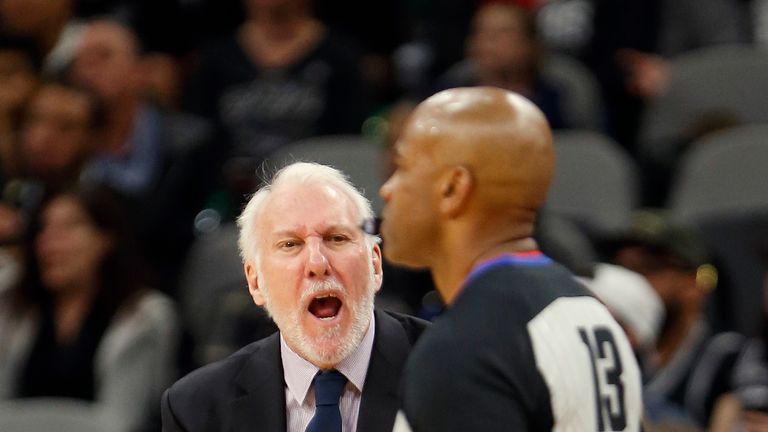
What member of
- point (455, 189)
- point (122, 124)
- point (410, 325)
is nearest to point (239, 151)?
point (122, 124)

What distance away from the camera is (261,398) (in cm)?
A: 299

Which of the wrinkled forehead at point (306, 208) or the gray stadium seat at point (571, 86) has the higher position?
the wrinkled forehead at point (306, 208)

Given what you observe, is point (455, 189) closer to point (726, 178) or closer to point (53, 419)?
point (53, 419)

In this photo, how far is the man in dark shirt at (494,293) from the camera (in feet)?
8.32

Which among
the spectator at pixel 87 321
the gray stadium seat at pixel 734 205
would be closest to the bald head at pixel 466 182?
the spectator at pixel 87 321

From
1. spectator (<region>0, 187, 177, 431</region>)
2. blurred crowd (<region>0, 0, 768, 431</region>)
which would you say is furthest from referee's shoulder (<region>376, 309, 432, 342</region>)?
spectator (<region>0, 187, 177, 431</region>)

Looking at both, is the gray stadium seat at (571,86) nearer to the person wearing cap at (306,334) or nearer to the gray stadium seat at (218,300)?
the gray stadium seat at (218,300)

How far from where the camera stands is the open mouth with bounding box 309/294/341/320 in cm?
298

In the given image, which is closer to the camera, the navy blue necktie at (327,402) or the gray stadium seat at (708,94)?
the navy blue necktie at (327,402)

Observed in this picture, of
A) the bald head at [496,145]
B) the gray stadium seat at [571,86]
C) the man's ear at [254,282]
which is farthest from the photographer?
the gray stadium seat at [571,86]

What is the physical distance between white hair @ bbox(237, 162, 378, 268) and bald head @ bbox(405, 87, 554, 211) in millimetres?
356

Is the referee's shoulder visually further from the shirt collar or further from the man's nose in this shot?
the man's nose

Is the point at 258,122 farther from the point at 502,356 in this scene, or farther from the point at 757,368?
the point at 502,356

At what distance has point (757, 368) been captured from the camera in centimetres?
515
